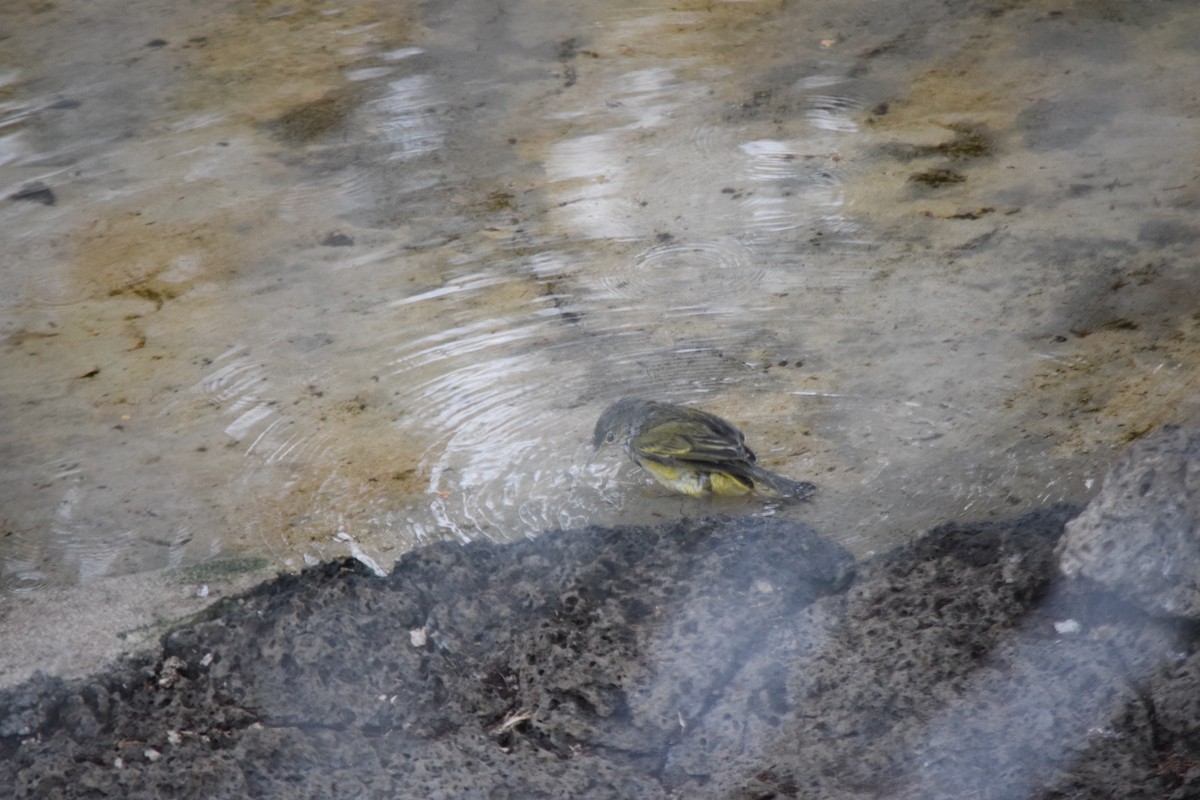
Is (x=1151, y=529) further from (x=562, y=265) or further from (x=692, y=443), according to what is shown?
(x=562, y=265)

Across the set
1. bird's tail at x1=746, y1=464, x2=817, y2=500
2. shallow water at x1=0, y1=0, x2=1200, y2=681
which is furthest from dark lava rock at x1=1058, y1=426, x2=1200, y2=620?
bird's tail at x1=746, y1=464, x2=817, y2=500

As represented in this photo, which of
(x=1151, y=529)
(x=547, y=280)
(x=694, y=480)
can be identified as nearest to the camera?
(x=1151, y=529)

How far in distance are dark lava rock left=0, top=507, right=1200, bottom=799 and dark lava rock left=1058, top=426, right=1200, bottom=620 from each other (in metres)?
0.06

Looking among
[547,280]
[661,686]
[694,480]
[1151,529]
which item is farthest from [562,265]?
[1151,529]

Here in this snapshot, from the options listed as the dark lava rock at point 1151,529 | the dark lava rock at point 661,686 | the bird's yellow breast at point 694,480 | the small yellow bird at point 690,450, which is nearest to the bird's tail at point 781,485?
the small yellow bird at point 690,450

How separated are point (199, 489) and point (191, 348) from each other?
95cm

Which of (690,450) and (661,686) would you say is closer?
(661,686)

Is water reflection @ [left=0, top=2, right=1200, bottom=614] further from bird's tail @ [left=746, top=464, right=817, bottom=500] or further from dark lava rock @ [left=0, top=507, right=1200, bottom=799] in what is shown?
dark lava rock @ [left=0, top=507, right=1200, bottom=799]

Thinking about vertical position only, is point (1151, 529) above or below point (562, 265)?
above

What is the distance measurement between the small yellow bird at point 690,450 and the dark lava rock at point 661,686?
37cm

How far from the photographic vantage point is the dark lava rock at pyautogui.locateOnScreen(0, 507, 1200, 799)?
300 cm

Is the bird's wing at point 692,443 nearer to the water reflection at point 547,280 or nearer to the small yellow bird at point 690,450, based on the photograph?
the small yellow bird at point 690,450

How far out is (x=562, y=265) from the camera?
5754 millimetres

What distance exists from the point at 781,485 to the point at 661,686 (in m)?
1.10
